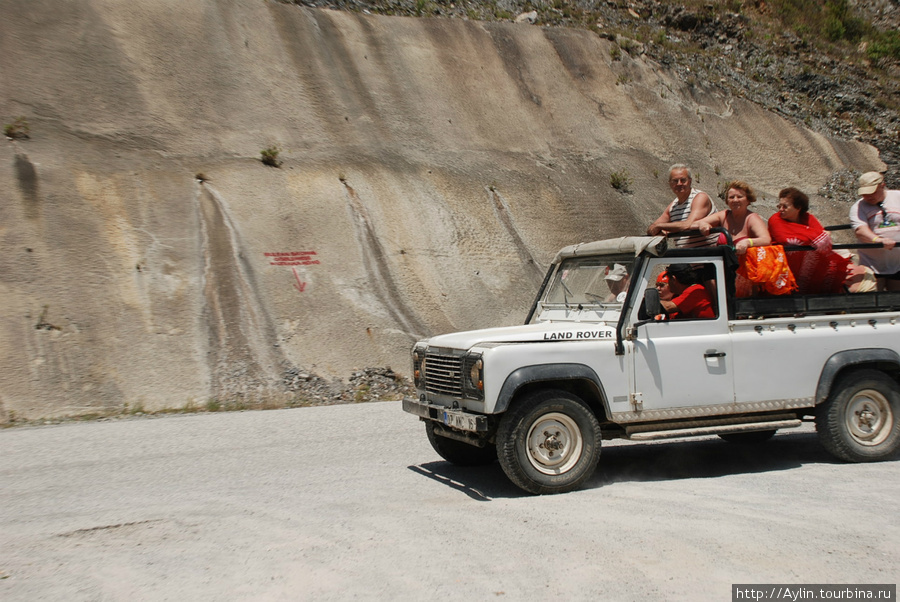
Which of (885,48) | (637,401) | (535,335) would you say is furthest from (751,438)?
(885,48)

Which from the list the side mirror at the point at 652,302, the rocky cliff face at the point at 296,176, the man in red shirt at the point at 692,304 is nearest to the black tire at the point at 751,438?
the man in red shirt at the point at 692,304

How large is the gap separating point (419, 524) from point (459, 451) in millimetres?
2203

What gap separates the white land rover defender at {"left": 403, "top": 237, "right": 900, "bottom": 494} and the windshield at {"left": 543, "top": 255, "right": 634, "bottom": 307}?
0.01 meters

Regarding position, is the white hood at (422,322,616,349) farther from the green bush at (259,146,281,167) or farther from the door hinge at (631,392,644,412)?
the green bush at (259,146,281,167)

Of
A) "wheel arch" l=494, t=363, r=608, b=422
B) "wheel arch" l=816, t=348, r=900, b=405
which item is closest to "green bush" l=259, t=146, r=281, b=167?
"wheel arch" l=494, t=363, r=608, b=422

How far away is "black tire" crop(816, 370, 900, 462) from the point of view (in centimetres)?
771

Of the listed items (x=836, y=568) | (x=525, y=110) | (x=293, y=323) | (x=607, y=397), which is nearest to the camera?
(x=836, y=568)

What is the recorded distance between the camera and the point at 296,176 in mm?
20141

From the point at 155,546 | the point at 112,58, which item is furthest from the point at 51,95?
the point at 155,546

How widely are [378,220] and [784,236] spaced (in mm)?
12976

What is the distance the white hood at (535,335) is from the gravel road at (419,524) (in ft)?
4.32

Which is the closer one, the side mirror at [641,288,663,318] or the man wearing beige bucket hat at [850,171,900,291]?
the side mirror at [641,288,663,318]

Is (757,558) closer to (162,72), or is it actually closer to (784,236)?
(784,236)

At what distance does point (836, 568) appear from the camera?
186 inches
